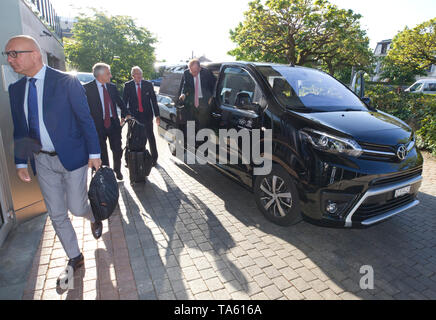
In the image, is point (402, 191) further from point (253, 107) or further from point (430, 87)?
point (430, 87)

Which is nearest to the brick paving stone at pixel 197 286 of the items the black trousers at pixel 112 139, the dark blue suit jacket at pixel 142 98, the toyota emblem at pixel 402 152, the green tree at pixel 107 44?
the toyota emblem at pixel 402 152

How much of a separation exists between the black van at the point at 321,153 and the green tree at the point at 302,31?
1160 cm

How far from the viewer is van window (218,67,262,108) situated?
3.79m

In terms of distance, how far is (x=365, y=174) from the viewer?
2.84 metres

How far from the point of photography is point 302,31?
15.9m

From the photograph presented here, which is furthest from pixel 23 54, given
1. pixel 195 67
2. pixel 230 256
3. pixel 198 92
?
pixel 195 67

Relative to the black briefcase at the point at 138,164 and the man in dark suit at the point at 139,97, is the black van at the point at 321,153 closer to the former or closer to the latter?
the black briefcase at the point at 138,164

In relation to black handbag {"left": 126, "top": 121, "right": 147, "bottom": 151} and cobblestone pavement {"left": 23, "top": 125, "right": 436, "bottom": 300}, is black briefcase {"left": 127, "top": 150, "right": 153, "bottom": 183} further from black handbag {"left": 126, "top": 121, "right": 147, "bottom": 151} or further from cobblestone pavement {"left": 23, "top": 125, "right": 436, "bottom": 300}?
cobblestone pavement {"left": 23, "top": 125, "right": 436, "bottom": 300}

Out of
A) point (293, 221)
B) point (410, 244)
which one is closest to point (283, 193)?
point (293, 221)

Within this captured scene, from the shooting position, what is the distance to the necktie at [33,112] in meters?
2.35

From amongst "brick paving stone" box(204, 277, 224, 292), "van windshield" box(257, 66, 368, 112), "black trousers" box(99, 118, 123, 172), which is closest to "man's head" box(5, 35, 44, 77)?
"black trousers" box(99, 118, 123, 172)

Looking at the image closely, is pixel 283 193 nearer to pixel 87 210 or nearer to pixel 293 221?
pixel 293 221

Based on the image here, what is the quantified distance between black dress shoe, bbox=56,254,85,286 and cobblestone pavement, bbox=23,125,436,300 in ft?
0.27
